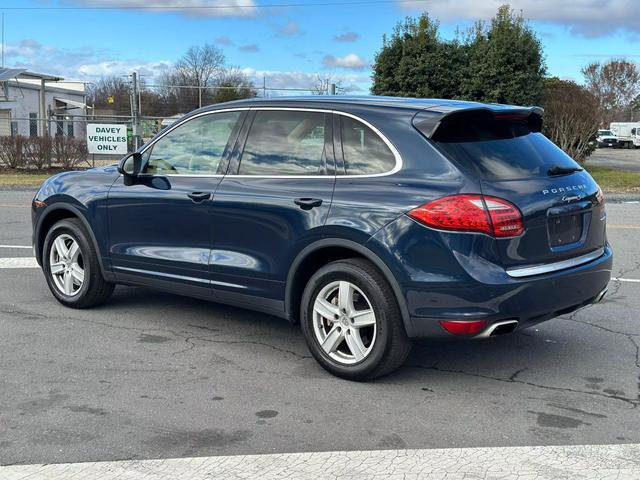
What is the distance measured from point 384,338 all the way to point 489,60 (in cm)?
1991

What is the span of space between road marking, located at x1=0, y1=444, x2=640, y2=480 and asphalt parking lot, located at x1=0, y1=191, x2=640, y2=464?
9cm

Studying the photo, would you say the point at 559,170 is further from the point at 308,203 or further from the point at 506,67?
the point at 506,67

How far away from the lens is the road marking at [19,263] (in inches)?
324

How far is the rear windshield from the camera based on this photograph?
445cm

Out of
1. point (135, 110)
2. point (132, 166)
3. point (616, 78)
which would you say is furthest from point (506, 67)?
point (616, 78)

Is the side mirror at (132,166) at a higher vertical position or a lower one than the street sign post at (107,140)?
lower

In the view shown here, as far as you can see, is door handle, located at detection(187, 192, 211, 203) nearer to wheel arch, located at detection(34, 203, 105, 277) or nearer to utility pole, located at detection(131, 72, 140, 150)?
wheel arch, located at detection(34, 203, 105, 277)

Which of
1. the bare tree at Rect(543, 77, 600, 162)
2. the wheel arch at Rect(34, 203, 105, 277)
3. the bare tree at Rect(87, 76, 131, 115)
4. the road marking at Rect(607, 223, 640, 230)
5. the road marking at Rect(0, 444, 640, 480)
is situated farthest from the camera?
the bare tree at Rect(87, 76, 131, 115)

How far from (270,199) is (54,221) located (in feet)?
8.43

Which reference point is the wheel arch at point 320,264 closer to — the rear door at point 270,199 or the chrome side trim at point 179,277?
the rear door at point 270,199

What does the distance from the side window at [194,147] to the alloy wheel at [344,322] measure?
1.33 metres

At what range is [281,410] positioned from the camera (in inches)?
168

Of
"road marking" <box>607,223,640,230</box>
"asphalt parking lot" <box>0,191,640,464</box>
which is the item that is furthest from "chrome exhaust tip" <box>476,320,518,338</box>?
"road marking" <box>607,223,640,230</box>

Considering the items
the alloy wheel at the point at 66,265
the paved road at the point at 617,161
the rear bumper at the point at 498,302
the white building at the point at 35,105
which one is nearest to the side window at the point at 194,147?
the alloy wheel at the point at 66,265
